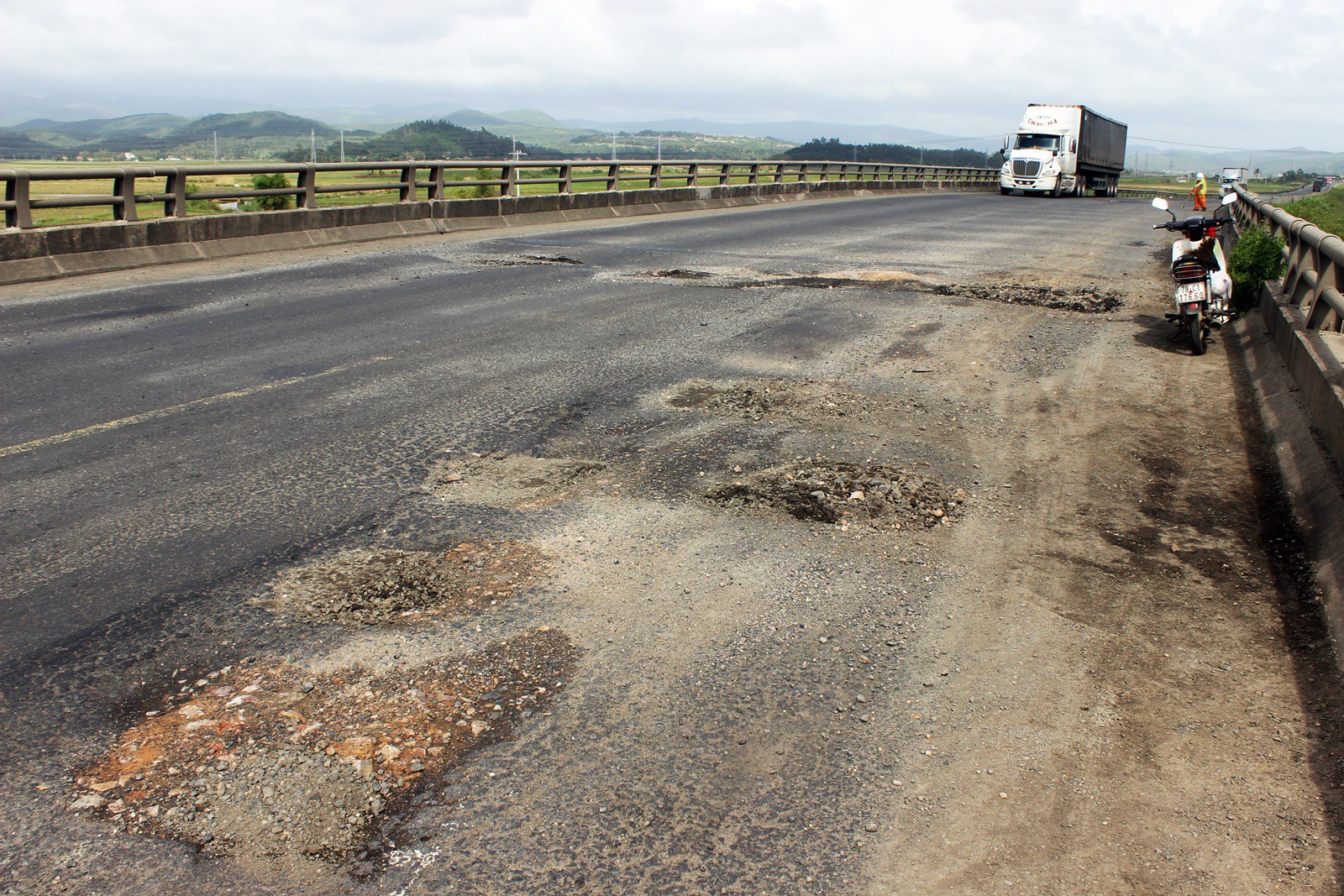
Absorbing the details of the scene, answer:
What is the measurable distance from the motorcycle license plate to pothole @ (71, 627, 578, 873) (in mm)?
8424

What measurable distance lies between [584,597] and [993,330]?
24.9 feet

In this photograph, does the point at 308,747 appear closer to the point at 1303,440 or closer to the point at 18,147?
the point at 1303,440

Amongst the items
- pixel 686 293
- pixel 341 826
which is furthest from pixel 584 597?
pixel 686 293

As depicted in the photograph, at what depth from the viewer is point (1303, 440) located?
646 cm

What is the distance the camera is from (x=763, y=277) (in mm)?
14023

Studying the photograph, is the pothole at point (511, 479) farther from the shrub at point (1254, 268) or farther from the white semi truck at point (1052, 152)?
the white semi truck at point (1052, 152)

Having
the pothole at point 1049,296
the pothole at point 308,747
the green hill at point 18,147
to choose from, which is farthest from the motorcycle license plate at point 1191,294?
the green hill at point 18,147

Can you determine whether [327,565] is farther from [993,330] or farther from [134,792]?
[993,330]

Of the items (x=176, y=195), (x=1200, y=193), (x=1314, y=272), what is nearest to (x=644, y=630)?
(x=1314, y=272)

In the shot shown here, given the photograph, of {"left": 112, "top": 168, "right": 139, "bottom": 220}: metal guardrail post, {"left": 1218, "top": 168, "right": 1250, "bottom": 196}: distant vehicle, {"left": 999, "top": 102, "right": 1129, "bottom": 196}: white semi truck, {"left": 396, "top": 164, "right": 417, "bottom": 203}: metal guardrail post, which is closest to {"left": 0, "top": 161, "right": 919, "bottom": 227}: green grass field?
{"left": 999, "top": 102, "right": 1129, "bottom": 196}: white semi truck

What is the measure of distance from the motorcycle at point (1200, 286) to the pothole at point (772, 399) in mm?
4285

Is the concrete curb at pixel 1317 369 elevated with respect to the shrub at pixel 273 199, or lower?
lower

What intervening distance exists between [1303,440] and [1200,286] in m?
4.07

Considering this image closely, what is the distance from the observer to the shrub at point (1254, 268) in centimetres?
1098
